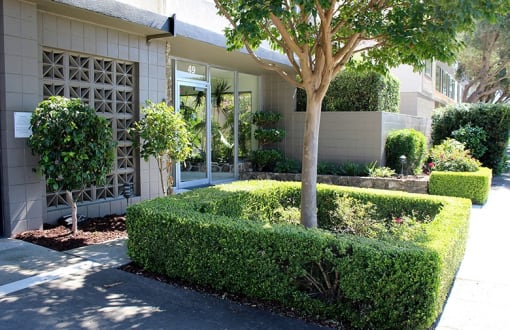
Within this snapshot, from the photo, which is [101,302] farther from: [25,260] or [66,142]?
[66,142]

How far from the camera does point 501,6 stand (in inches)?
207

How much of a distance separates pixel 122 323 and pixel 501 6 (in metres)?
5.40

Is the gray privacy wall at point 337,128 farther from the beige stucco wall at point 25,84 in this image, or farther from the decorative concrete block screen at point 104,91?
the beige stucco wall at point 25,84

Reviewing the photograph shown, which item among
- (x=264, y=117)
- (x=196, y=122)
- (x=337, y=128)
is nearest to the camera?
(x=196, y=122)

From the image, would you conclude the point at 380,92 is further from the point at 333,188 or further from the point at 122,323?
the point at 122,323

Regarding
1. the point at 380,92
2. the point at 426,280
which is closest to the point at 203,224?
the point at 426,280

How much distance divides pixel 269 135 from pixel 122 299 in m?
9.41

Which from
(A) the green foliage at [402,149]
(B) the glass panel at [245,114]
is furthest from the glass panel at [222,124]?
(A) the green foliage at [402,149]

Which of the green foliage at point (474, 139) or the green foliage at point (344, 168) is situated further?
the green foliage at point (474, 139)

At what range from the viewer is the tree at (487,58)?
20.8 metres

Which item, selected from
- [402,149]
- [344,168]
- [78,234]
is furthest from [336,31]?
[402,149]

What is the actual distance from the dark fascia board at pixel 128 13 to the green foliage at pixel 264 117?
5.47m

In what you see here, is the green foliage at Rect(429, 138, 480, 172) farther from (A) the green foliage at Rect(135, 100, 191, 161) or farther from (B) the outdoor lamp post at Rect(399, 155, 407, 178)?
(A) the green foliage at Rect(135, 100, 191, 161)

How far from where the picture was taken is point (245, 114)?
13789 mm
